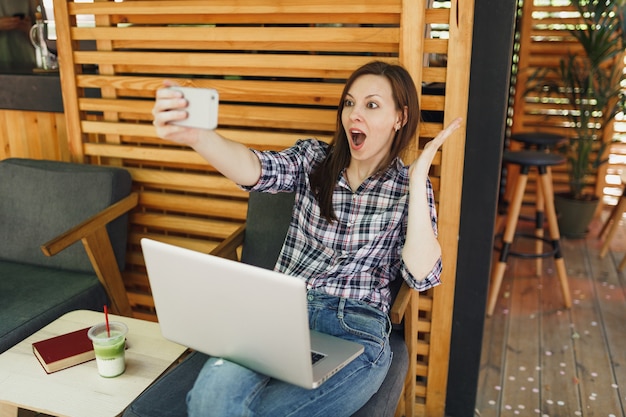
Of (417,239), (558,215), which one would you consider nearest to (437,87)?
(417,239)

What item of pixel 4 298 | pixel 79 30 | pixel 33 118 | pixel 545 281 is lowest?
pixel 545 281

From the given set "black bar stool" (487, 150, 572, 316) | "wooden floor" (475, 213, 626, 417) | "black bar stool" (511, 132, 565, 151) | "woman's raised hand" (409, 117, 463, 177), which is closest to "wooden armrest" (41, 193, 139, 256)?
"woman's raised hand" (409, 117, 463, 177)

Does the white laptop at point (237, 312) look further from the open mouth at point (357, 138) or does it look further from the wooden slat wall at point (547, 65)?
the wooden slat wall at point (547, 65)

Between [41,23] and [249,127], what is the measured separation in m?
1.41

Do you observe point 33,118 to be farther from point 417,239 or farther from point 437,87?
point 417,239

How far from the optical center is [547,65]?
4844 millimetres

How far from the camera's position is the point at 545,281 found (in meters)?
3.77

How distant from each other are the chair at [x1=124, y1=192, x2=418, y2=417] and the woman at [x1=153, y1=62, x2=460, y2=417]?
7 centimetres

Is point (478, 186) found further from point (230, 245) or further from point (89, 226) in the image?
point (89, 226)

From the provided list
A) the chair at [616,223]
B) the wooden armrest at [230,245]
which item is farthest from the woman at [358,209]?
the chair at [616,223]

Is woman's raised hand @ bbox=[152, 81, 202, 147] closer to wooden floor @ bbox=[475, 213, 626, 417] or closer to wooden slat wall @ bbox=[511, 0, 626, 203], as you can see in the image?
wooden floor @ bbox=[475, 213, 626, 417]

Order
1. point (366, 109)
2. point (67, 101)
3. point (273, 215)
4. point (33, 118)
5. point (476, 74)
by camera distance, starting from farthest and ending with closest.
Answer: point (33, 118)
point (67, 101)
point (273, 215)
point (476, 74)
point (366, 109)

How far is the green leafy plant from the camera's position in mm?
4078

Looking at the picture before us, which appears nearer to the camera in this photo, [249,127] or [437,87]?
[437,87]
